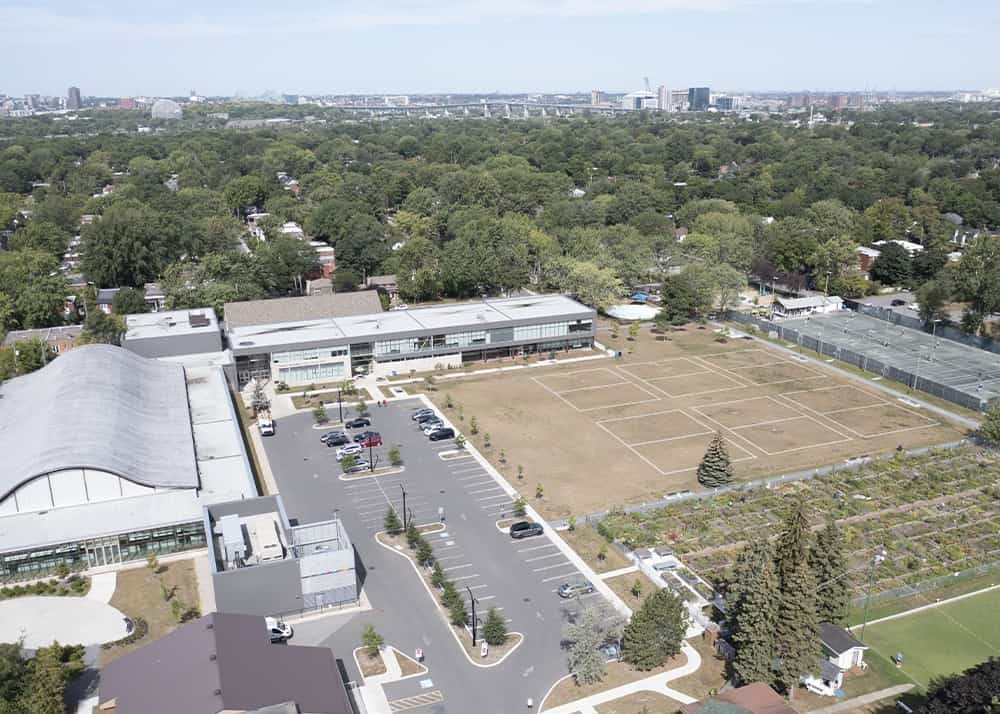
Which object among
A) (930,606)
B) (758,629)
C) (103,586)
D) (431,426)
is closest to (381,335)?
(431,426)

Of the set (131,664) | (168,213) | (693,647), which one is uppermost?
(168,213)

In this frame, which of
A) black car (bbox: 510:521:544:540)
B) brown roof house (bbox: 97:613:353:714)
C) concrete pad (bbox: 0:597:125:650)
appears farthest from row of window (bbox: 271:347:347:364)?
brown roof house (bbox: 97:613:353:714)

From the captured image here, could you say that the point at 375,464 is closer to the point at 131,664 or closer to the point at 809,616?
the point at 131,664

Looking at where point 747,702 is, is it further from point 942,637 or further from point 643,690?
point 942,637

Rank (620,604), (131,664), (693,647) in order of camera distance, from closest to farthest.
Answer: (131,664)
(693,647)
(620,604)

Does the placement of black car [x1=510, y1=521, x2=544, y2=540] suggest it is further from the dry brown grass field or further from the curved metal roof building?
the curved metal roof building

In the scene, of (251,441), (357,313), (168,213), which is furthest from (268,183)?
(251,441)
